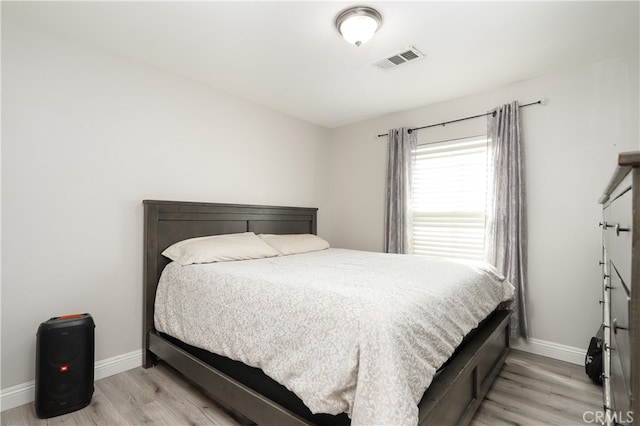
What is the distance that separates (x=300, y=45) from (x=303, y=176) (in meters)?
1.94

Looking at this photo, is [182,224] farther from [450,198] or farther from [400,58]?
[450,198]

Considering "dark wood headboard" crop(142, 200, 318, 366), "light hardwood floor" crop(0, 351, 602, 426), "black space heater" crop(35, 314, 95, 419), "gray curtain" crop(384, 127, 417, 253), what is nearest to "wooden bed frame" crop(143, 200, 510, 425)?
"dark wood headboard" crop(142, 200, 318, 366)

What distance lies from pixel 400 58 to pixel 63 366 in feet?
10.3

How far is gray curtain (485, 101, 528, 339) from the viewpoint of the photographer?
280 centimetres

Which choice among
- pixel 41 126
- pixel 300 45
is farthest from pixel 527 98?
pixel 41 126

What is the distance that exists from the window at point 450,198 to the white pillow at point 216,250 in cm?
176

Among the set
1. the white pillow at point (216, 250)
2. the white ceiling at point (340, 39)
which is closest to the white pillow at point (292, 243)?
the white pillow at point (216, 250)

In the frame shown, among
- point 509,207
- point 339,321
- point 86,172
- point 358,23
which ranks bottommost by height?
point 339,321

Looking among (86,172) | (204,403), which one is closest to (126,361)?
(204,403)

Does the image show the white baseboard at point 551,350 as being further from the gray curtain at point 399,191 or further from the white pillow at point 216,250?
the white pillow at point 216,250

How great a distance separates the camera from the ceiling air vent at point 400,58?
2.36m

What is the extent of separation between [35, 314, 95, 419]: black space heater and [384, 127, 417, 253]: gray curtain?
9.49ft

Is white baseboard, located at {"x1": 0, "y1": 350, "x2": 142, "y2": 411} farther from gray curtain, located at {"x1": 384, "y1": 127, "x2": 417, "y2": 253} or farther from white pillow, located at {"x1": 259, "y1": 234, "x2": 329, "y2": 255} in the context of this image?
gray curtain, located at {"x1": 384, "y1": 127, "x2": 417, "y2": 253}

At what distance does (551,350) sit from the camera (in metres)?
2.70
